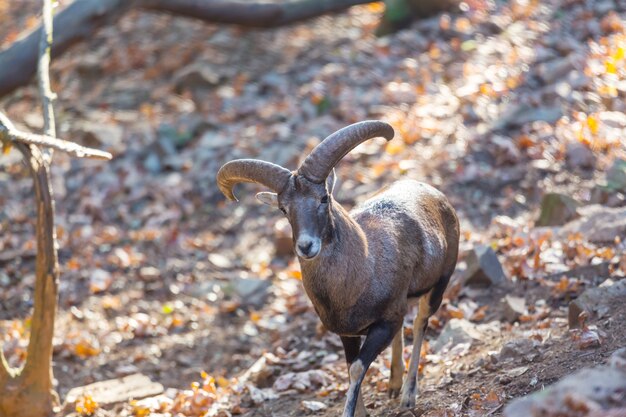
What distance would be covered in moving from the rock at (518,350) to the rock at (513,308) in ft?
3.06

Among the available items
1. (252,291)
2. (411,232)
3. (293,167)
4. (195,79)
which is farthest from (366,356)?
(195,79)

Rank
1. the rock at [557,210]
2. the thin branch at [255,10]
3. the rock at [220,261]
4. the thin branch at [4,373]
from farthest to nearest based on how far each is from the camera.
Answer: the thin branch at [255,10] → the rock at [220,261] → the rock at [557,210] → the thin branch at [4,373]

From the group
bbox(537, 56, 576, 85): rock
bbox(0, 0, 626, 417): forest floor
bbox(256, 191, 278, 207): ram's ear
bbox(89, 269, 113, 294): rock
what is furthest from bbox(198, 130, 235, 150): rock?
bbox(256, 191, 278, 207): ram's ear

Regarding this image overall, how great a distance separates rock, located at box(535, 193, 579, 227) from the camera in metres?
9.25

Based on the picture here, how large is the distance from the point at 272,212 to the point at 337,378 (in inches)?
181

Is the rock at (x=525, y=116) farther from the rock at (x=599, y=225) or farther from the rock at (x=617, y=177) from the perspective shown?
the rock at (x=599, y=225)

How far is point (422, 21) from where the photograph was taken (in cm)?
1548

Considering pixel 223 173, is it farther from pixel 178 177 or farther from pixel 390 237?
pixel 178 177

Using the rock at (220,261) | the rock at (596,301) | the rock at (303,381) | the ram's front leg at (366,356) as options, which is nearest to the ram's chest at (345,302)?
the ram's front leg at (366,356)

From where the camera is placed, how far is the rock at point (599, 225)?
27.7ft

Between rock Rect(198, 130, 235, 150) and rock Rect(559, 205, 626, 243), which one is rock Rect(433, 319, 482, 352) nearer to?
rock Rect(559, 205, 626, 243)

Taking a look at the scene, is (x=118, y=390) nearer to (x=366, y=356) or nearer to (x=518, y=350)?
(x=366, y=356)

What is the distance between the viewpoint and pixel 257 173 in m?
6.01

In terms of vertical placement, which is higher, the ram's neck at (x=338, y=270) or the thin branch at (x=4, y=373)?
the ram's neck at (x=338, y=270)
